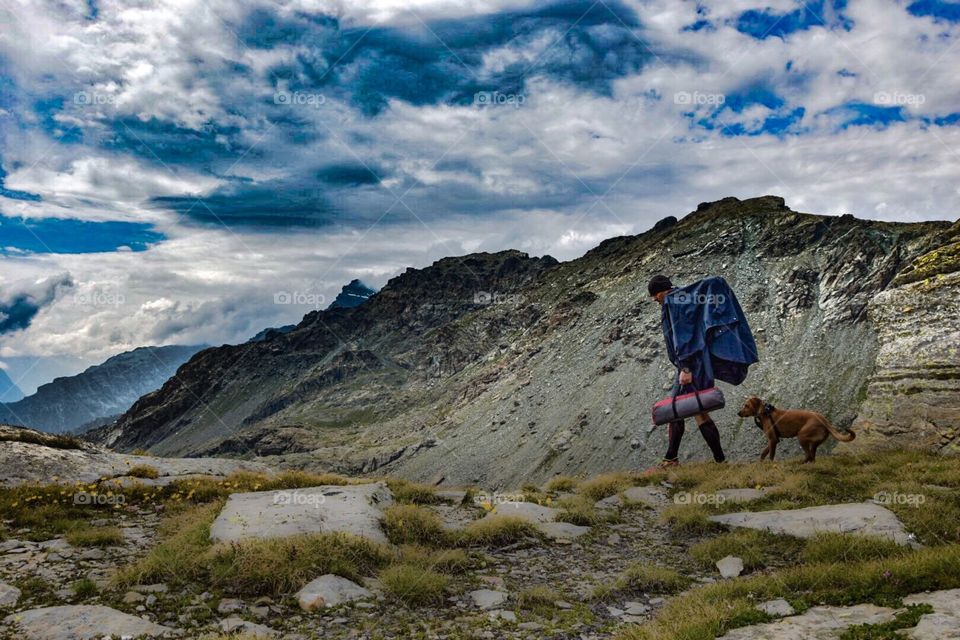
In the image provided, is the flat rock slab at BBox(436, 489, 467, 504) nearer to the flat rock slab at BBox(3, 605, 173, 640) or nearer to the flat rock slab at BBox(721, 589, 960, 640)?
the flat rock slab at BBox(3, 605, 173, 640)

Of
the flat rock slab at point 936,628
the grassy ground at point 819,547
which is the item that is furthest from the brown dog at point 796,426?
the flat rock slab at point 936,628

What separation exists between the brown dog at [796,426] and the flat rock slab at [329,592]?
489 inches

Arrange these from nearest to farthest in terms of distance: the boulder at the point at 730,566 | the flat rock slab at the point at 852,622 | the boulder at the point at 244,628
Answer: the flat rock slab at the point at 852,622
the boulder at the point at 244,628
the boulder at the point at 730,566

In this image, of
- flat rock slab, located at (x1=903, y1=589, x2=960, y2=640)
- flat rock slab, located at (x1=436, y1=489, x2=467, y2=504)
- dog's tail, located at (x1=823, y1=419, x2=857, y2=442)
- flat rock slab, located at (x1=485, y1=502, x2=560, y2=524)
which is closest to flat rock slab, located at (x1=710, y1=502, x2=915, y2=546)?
flat rock slab, located at (x1=903, y1=589, x2=960, y2=640)

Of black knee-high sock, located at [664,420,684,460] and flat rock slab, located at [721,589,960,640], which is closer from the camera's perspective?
flat rock slab, located at [721,589,960,640]

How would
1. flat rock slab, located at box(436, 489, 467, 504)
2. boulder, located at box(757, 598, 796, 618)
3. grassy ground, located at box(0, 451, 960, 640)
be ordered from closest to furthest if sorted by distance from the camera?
boulder, located at box(757, 598, 796, 618) → grassy ground, located at box(0, 451, 960, 640) → flat rock slab, located at box(436, 489, 467, 504)

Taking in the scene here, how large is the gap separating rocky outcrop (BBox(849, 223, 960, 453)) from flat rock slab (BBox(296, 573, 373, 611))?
16058 mm

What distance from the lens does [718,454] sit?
17312 millimetres

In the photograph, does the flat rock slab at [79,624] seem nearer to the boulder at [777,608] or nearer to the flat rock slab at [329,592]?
the flat rock slab at [329,592]

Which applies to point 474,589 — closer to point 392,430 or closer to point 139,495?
point 139,495

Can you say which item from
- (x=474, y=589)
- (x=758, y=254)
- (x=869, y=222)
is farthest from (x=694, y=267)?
(x=474, y=589)

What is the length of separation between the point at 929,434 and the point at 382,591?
16.5 meters

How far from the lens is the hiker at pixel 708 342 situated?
1738 centimetres

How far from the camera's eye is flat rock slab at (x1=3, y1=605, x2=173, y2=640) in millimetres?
6066
